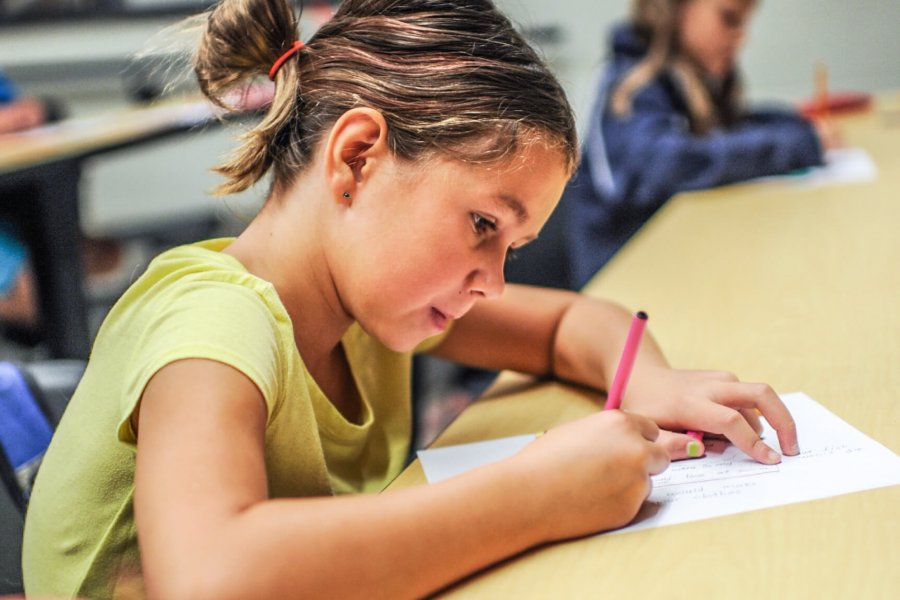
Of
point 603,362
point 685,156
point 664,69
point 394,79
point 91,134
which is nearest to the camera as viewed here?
point 394,79

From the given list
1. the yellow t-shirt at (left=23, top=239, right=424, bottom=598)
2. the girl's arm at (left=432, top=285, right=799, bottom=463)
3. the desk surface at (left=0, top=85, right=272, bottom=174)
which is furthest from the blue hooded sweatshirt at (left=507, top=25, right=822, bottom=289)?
the yellow t-shirt at (left=23, top=239, right=424, bottom=598)

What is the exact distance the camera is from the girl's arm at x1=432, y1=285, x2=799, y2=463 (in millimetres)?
695

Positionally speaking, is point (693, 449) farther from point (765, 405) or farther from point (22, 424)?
point (22, 424)

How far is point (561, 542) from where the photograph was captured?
573 millimetres

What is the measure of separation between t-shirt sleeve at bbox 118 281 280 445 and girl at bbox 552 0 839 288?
3.15 ft

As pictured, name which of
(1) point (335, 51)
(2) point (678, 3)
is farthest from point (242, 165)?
(2) point (678, 3)

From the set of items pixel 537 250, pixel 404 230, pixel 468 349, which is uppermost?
pixel 404 230

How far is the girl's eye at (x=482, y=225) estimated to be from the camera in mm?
700

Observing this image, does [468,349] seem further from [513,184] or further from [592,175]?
[592,175]

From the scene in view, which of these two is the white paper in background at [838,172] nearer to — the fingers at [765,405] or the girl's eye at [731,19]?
the girl's eye at [731,19]

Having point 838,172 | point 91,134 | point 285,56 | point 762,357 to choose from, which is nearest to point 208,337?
point 285,56

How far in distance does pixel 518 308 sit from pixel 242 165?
350mm

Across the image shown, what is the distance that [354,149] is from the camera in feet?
2.35

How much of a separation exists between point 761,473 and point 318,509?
32 cm
